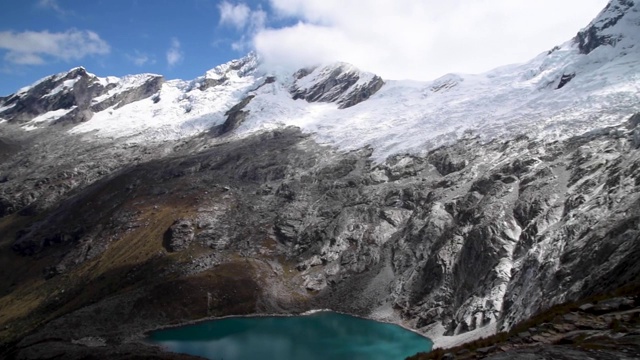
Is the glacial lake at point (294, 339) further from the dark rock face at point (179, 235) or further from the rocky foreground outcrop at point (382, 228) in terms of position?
the dark rock face at point (179, 235)

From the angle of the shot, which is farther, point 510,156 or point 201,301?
point 510,156

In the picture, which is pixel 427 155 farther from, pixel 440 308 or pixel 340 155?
pixel 440 308

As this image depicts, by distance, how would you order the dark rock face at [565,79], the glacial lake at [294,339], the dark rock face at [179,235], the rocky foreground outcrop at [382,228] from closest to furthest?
the rocky foreground outcrop at [382,228]
the glacial lake at [294,339]
the dark rock face at [179,235]
the dark rock face at [565,79]

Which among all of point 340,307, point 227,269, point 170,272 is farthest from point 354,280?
point 170,272

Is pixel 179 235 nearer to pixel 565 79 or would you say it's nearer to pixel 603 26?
Answer: pixel 565 79

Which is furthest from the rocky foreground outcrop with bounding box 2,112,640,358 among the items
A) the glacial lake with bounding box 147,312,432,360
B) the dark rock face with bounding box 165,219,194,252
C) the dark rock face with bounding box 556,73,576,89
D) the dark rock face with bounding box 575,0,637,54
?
the dark rock face with bounding box 575,0,637,54

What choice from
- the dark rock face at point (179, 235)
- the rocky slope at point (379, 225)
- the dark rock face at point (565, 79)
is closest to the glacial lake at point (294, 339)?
the rocky slope at point (379, 225)
